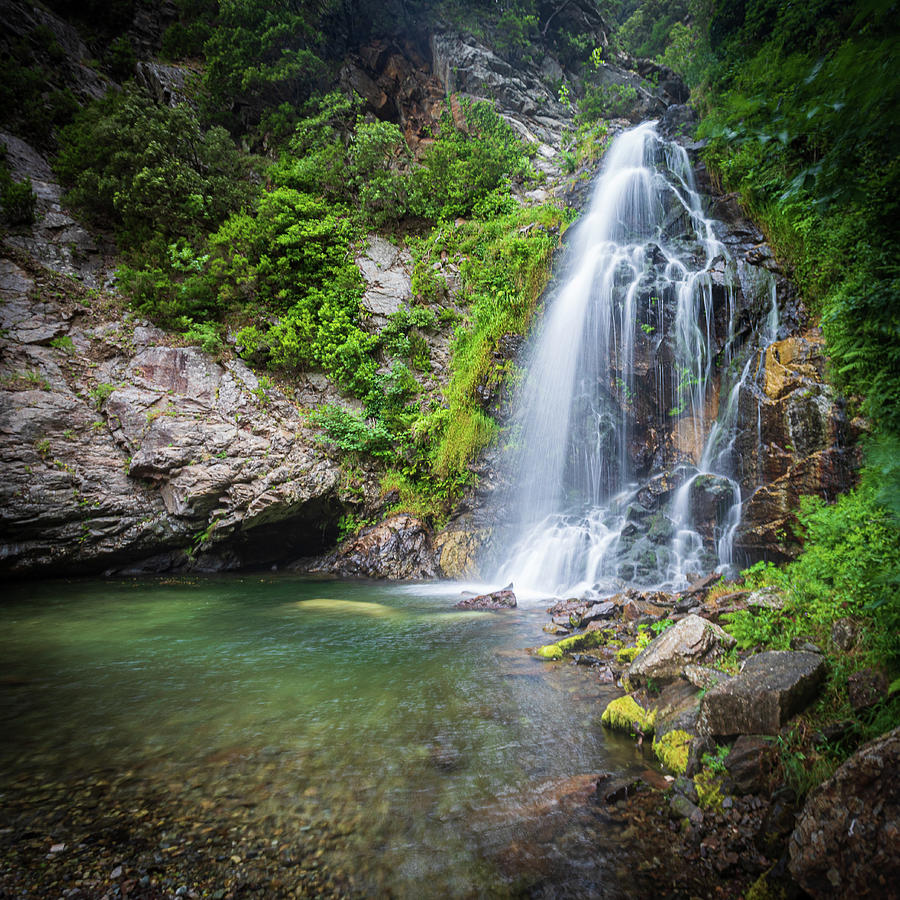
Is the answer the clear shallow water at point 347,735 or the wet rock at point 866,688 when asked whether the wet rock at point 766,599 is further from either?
the clear shallow water at point 347,735

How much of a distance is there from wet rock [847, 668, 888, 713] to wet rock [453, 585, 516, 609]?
213 inches

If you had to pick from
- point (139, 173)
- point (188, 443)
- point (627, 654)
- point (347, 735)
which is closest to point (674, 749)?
point (627, 654)

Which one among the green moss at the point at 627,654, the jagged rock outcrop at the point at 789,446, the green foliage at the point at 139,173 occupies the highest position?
the green foliage at the point at 139,173

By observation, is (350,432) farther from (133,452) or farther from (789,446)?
(789,446)

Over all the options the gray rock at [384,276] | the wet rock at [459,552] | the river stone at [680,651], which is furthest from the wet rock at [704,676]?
the gray rock at [384,276]

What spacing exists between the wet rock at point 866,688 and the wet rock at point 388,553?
8.54 metres

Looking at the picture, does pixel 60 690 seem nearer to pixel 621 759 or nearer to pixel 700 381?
pixel 621 759

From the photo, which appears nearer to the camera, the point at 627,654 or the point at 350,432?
the point at 627,654

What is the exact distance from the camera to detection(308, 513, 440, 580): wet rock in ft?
35.0

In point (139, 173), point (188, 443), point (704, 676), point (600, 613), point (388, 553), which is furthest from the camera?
point (139, 173)

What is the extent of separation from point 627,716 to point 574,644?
1.74 metres

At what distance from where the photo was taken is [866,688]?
2693 mm

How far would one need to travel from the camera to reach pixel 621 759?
129 inches

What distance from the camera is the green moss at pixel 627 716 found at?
355 centimetres
